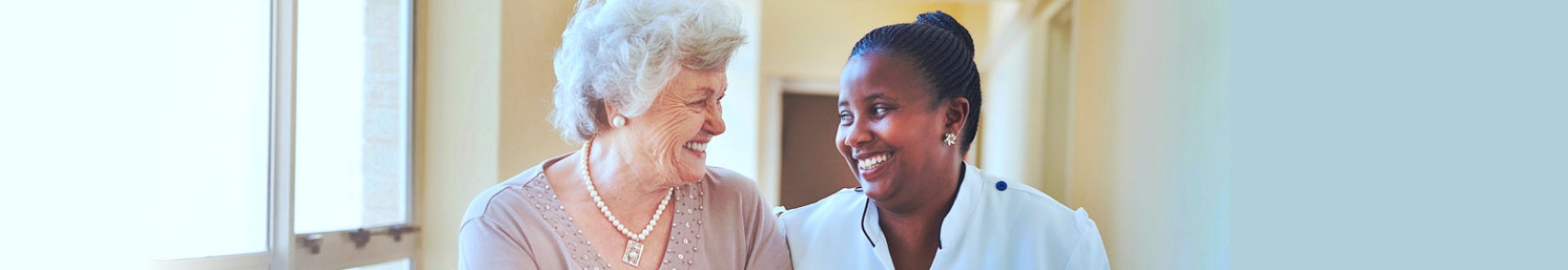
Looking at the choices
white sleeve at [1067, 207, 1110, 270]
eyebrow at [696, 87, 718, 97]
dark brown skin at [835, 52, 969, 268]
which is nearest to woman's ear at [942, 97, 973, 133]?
dark brown skin at [835, 52, 969, 268]

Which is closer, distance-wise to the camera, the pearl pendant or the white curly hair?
the white curly hair

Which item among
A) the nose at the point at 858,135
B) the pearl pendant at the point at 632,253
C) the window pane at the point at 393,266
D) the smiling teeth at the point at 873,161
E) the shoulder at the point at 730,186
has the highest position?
the nose at the point at 858,135

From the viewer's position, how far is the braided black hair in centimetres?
177

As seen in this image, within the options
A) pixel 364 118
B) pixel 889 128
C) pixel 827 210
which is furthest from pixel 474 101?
pixel 889 128

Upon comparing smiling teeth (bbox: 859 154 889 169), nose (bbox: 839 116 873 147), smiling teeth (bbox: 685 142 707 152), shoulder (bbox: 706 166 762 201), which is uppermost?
nose (bbox: 839 116 873 147)

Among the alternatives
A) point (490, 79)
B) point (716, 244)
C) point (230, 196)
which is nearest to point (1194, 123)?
point (716, 244)

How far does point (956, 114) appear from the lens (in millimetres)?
1809

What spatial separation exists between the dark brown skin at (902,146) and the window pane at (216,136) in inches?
46.2

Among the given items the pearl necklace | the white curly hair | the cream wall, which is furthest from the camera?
the cream wall

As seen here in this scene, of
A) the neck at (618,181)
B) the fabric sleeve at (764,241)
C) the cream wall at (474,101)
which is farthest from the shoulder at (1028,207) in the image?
the cream wall at (474,101)

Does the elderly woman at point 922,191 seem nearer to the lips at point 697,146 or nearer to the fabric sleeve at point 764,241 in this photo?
the fabric sleeve at point 764,241

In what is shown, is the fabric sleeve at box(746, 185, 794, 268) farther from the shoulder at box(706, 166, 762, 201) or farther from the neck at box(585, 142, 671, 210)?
the neck at box(585, 142, 671, 210)

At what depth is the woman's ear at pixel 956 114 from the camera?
5.90 feet

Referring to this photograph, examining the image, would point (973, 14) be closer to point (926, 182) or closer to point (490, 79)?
point (926, 182)
